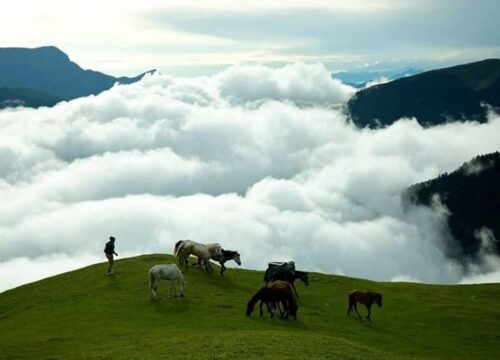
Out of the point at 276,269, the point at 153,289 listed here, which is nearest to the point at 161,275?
the point at 153,289

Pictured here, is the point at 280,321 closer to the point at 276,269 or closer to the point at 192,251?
the point at 276,269

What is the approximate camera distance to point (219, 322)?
110ft

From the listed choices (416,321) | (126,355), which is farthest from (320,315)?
(126,355)

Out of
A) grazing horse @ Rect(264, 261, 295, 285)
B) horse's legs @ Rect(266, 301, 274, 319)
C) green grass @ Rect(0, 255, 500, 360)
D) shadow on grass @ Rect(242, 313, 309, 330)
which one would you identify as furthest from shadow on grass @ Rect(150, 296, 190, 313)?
grazing horse @ Rect(264, 261, 295, 285)

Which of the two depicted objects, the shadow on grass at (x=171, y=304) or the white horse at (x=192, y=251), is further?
the white horse at (x=192, y=251)

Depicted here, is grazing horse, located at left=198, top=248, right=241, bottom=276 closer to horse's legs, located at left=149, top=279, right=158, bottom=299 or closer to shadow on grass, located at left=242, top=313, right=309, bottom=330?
horse's legs, located at left=149, top=279, right=158, bottom=299

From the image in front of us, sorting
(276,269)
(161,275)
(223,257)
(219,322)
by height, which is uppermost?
(223,257)

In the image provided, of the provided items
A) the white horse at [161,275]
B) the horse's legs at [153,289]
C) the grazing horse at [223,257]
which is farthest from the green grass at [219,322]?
the grazing horse at [223,257]

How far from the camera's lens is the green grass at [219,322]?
2670cm

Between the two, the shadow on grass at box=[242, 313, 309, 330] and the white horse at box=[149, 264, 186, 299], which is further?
the white horse at box=[149, 264, 186, 299]

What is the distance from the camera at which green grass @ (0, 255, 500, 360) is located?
1051 inches

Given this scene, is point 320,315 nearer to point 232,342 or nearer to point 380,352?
point 380,352

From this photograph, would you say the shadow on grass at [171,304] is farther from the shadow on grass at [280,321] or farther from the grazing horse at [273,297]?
the grazing horse at [273,297]

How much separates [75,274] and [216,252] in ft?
49.3
